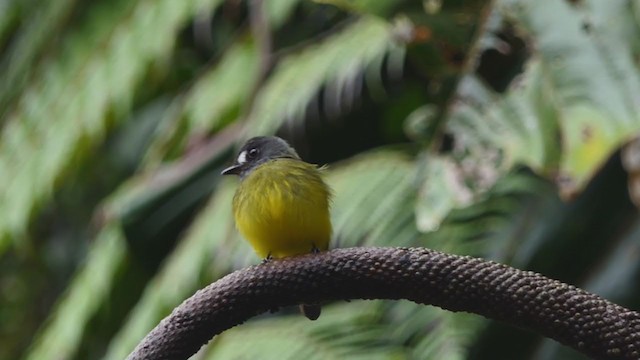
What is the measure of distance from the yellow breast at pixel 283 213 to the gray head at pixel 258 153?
20 centimetres

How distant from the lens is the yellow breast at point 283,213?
2.61 meters

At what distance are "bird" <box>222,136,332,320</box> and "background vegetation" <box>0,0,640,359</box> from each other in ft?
0.73

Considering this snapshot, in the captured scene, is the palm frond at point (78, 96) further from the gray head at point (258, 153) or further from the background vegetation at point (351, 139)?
the gray head at point (258, 153)

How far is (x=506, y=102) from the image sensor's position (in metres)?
3.01

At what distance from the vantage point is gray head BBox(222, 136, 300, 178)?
9.73 feet

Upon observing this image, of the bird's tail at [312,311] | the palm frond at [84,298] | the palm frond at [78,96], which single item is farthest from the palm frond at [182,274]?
the bird's tail at [312,311]

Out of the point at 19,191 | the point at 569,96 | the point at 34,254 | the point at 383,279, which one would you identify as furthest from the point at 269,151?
the point at 34,254

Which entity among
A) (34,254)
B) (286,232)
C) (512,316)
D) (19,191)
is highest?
(512,316)

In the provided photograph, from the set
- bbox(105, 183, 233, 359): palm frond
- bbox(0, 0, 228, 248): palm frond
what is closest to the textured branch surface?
bbox(105, 183, 233, 359): palm frond

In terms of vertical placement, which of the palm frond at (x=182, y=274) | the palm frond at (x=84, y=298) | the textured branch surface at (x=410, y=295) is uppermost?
the textured branch surface at (x=410, y=295)

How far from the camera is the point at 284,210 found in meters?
2.63

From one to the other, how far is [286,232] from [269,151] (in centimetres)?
43

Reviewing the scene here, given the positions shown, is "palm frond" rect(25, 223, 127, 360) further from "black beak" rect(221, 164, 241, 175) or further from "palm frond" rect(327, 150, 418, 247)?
"black beak" rect(221, 164, 241, 175)

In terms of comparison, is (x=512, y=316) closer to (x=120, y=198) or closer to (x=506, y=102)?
(x=506, y=102)
